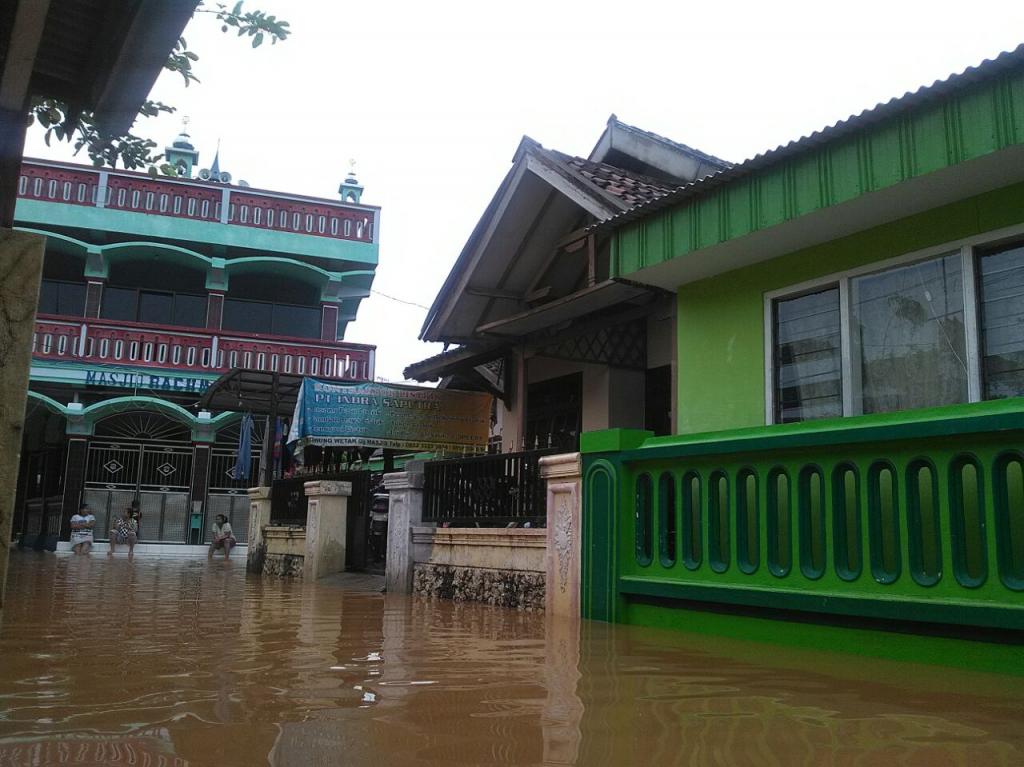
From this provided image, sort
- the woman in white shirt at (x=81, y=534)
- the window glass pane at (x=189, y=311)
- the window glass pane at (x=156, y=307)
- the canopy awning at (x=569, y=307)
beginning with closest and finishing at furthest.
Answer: the canopy awning at (x=569, y=307) < the woman in white shirt at (x=81, y=534) < the window glass pane at (x=156, y=307) < the window glass pane at (x=189, y=311)

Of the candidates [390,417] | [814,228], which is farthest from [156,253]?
[814,228]

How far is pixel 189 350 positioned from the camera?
2452 centimetres

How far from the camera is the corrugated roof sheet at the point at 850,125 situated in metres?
5.22

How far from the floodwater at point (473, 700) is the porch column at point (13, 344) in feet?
2.48

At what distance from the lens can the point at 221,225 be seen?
25.3 m

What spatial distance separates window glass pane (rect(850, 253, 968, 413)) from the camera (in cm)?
628

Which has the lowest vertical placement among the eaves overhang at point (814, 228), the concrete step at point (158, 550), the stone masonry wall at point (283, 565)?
the concrete step at point (158, 550)

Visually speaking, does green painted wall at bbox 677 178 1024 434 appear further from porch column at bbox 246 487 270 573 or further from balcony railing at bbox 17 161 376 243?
balcony railing at bbox 17 161 376 243

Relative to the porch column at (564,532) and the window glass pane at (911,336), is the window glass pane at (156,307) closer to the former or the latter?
the porch column at (564,532)

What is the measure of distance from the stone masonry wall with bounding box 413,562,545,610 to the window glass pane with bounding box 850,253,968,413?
323 cm

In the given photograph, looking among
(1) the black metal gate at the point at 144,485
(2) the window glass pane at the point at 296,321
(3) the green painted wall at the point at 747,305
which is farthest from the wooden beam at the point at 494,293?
(2) the window glass pane at the point at 296,321

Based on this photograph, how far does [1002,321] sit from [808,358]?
156 cm

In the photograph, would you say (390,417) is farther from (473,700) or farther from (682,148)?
(473,700)

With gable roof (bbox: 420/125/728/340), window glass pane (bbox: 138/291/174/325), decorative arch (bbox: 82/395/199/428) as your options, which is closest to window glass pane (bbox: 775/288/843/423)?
gable roof (bbox: 420/125/728/340)
